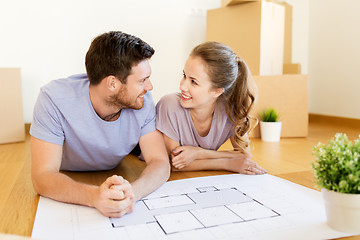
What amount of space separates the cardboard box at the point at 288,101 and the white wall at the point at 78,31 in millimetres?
769

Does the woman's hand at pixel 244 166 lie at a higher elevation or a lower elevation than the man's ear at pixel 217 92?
lower

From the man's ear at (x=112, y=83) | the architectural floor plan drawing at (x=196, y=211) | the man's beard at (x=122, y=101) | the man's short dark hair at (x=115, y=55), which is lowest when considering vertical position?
the architectural floor plan drawing at (x=196, y=211)

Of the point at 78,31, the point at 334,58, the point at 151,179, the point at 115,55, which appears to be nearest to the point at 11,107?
the point at 78,31

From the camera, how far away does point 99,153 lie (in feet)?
4.09

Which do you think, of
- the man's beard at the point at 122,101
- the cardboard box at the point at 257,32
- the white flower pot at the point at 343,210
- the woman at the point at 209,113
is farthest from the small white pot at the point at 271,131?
the white flower pot at the point at 343,210

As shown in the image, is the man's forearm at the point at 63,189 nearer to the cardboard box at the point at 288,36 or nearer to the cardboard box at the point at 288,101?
the cardboard box at the point at 288,101

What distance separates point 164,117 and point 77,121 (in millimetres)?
333

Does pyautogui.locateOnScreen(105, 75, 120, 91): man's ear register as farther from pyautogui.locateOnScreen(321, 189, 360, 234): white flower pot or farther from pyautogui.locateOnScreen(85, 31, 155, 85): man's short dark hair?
pyautogui.locateOnScreen(321, 189, 360, 234): white flower pot

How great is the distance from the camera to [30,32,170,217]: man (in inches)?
39.7

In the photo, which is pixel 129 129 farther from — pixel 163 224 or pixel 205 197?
pixel 163 224

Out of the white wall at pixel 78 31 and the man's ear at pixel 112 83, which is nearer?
the man's ear at pixel 112 83

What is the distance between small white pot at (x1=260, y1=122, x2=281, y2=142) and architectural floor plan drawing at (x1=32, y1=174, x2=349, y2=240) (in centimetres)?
111

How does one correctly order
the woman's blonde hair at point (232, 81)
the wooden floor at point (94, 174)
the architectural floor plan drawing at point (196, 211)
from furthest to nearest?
the woman's blonde hair at point (232, 81)
the wooden floor at point (94, 174)
the architectural floor plan drawing at point (196, 211)

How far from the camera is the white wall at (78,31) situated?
2301 mm
